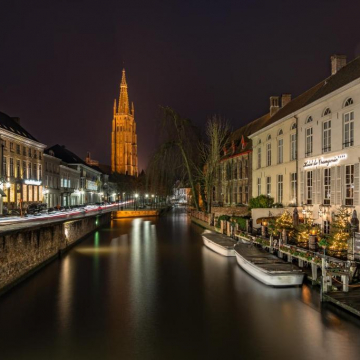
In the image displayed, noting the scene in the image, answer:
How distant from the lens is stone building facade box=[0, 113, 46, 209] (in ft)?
145

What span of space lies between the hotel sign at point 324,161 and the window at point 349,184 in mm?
738

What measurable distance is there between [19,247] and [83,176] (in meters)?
69.7

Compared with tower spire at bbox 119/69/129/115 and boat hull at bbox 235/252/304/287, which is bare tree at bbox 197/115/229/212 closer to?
boat hull at bbox 235/252/304/287

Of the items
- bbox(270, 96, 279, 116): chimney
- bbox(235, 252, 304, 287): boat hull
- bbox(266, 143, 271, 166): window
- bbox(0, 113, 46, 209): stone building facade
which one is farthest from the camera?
bbox(0, 113, 46, 209): stone building facade

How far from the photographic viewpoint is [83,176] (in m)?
84.2

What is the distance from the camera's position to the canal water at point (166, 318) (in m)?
10.2

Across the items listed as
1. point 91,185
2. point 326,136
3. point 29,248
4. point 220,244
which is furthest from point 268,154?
point 91,185

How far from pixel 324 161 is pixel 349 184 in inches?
116

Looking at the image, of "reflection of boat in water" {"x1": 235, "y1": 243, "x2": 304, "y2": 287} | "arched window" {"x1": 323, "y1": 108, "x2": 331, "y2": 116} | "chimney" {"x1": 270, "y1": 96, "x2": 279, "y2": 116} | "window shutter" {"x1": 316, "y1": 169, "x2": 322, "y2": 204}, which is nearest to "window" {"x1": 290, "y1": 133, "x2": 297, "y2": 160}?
"window shutter" {"x1": 316, "y1": 169, "x2": 322, "y2": 204}

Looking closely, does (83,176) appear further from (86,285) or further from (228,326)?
(228,326)

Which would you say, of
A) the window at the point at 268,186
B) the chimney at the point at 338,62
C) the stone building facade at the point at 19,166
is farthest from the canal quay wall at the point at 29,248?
the chimney at the point at 338,62

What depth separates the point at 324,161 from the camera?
23609mm

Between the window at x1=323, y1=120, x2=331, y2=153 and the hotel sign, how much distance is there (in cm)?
67

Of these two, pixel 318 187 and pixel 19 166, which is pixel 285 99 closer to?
pixel 318 187
